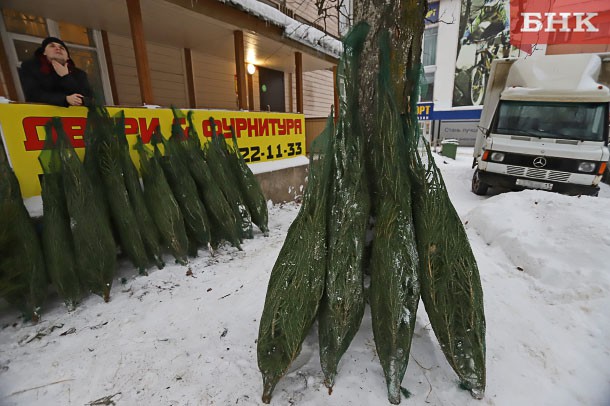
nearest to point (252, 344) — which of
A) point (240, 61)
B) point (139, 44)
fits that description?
point (139, 44)

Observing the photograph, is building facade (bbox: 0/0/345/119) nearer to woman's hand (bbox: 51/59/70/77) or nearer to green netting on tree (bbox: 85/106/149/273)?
woman's hand (bbox: 51/59/70/77)

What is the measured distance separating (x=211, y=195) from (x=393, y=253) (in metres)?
2.84

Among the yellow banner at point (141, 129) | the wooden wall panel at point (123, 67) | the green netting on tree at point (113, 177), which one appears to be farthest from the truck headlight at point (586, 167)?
the wooden wall panel at point (123, 67)

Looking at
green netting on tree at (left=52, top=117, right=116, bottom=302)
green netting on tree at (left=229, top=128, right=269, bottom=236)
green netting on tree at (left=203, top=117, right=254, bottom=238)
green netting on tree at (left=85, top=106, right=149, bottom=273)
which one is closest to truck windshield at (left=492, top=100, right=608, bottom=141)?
green netting on tree at (left=229, top=128, right=269, bottom=236)

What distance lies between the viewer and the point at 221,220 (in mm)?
3736

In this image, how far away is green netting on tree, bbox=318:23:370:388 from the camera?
1.66 metres

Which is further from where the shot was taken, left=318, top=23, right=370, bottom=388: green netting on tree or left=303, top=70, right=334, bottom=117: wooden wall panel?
left=303, top=70, right=334, bottom=117: wooden wall panel

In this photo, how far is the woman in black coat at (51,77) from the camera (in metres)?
3.10

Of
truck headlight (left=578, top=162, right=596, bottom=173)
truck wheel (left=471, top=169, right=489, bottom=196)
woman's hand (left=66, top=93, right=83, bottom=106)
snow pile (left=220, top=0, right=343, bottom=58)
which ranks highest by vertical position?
snow pile (left=220, top=0, right=343, bottom=58)

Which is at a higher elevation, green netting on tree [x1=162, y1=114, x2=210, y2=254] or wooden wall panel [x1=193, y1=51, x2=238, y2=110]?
wooden wall panel [x1=193, y1=51, x2=238, y2=110]

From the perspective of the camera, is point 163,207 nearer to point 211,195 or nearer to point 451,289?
point 211,195

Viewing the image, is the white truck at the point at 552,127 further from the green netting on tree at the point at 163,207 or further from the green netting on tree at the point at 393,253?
the green netting on tree at the point at 163,207

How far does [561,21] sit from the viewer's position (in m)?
17.8

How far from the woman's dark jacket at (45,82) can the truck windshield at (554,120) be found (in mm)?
8835
